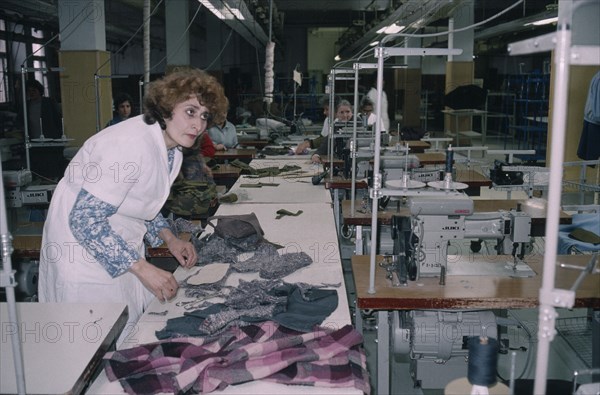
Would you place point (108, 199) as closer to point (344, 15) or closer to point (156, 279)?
point (156, 279)

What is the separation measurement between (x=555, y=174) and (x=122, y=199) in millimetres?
1320

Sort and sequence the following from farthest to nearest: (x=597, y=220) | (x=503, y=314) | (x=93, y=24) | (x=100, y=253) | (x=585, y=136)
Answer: (x=93, y=24), (x=585, y=136), (x=597, y=220), (x=503, y=314), (x=100, y=253)

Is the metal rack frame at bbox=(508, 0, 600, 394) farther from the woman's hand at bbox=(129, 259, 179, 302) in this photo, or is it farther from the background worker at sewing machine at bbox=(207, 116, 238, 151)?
the background worker at sewing machine at bbox=(207, 116, 238, 151)

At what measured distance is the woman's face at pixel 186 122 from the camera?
2012 millimetres

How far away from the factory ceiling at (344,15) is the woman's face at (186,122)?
5631 mm

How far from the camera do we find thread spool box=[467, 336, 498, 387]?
1.30 metres

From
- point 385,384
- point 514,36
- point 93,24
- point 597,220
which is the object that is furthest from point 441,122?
point 385,384

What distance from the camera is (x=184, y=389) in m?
1.44

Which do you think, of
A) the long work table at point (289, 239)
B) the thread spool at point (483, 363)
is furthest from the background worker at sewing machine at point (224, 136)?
the thread spool at point (483, 363)

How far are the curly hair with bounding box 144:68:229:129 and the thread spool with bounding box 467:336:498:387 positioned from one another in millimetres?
1193

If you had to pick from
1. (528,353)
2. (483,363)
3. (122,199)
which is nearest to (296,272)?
(122,199)

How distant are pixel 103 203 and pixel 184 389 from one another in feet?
2.18

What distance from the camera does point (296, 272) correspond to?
2.37m

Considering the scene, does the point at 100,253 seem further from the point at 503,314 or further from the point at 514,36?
the point at 514,36
